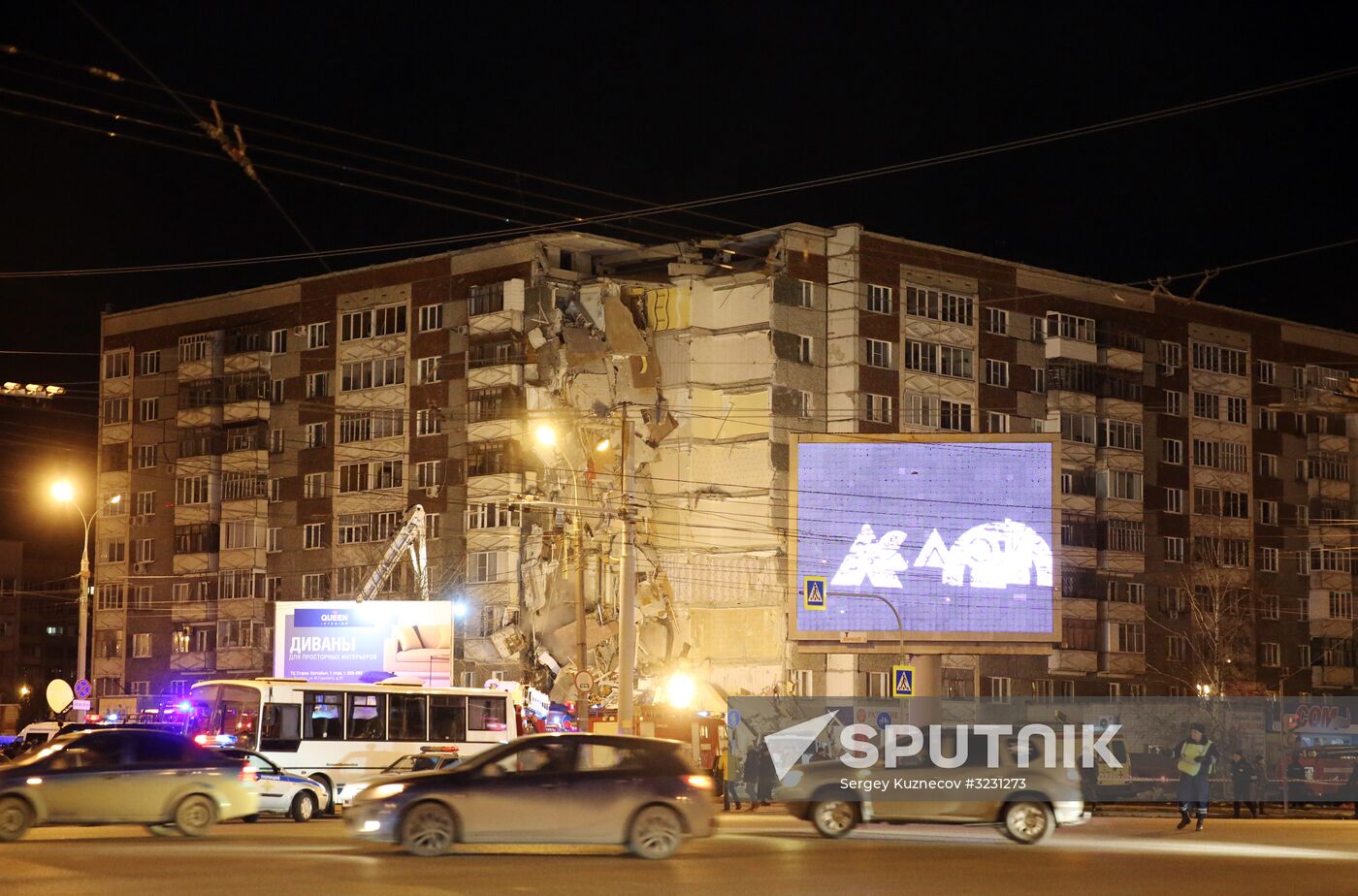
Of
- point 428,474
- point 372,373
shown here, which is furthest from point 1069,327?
point 372,373

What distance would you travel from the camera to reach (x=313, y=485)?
86.3 meters

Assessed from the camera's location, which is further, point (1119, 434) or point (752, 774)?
point (1119, 434)

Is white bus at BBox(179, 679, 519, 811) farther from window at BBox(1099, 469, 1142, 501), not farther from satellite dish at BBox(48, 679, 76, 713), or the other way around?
window at BBox(1099, 469, 1142, 501)

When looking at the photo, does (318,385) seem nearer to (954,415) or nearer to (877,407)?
(877,407)

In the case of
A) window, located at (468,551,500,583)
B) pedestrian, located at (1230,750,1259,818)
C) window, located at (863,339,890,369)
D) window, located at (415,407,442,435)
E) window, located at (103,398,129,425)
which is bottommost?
pedestrian, located at (1230,750,1259,818)

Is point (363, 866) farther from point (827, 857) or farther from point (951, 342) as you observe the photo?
point (951, 342)

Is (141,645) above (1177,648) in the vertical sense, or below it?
below

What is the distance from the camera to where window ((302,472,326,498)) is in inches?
3381

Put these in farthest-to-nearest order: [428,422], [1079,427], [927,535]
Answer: [1079,427]
[428,422]
[927,535]

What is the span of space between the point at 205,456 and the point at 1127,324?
154 ft

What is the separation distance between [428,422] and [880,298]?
21.5 meters

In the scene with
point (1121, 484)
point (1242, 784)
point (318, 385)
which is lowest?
point (1242, 784)

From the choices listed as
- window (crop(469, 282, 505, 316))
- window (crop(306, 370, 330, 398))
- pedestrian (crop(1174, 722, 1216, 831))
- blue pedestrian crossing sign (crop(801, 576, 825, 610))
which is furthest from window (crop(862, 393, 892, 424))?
pedestrian (crop(1174, 722, 1216, 831))

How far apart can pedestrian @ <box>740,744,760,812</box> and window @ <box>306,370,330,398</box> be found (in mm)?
49787
